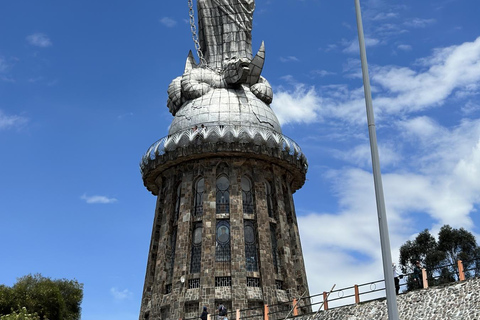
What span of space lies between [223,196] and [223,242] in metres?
2.84

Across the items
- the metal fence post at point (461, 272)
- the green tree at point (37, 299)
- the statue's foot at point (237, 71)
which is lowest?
the metal fence post at point (461, 272)

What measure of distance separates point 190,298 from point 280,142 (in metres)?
10.5

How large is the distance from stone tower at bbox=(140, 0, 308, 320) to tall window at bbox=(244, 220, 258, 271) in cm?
6

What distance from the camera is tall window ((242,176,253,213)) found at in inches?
1407

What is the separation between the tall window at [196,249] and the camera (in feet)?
111

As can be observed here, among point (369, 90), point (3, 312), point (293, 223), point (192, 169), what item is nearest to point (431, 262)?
point (293, 223)

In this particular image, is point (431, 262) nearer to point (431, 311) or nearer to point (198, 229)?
point (198, 229)

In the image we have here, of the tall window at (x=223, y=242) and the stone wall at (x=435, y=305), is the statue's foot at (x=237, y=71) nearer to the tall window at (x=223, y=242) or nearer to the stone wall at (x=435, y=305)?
the tall window at (x=223, y=242)

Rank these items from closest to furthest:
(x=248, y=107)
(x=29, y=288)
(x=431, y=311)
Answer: (x=431, y=311) < (x=248, y=107) < (x=29, y=288)

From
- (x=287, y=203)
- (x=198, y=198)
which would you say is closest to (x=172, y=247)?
(x=198, y=198)

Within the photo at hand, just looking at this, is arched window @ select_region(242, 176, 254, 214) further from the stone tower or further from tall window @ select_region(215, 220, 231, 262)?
tall window @ select_region(215, 220, 231, 262)

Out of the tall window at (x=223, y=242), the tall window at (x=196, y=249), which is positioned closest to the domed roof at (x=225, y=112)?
the tall window at (x=223, y=242)

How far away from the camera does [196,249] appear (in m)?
34.5

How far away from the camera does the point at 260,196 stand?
35844 mm
